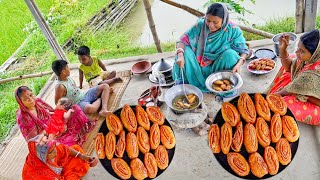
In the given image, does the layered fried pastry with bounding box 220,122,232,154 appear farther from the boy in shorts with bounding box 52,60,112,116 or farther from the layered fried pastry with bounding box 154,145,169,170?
the boy in shorts with bounding box 52,60,112,116

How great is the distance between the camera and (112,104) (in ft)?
12.1

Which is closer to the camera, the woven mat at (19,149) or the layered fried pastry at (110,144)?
the layered fried pastry at (110,144)

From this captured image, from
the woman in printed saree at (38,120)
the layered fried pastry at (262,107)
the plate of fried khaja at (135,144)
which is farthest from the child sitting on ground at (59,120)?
the layered fried pastry at (262,107)

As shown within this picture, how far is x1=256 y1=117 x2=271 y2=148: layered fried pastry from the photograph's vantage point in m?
1.75

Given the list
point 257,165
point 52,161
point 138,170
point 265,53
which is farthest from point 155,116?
point 265,53

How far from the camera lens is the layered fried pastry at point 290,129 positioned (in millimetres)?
1741

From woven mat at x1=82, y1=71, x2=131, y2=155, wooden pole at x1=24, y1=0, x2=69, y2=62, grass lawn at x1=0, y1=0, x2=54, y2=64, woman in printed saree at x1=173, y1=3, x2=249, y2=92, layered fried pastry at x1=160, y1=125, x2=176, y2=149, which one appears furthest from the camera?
grass lawn at x1=0, y1=0, x2=54, y2=64

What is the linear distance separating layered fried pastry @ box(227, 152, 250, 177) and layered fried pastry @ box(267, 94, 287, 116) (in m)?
0.40

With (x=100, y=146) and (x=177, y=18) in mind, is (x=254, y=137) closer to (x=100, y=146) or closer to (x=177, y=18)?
(x=100, y=146)

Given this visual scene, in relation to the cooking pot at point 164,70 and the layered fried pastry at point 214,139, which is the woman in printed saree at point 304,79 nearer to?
the layered fried pastry at point 214,139

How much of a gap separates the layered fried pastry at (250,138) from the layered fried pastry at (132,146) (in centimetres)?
71

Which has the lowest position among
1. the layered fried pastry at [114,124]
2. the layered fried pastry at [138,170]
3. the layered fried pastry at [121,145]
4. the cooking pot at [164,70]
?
the cooking pot at [164,70]

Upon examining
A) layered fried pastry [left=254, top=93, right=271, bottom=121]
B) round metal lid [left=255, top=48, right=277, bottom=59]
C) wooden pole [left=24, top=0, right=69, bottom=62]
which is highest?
wooden pole [left=24, top=0, right=69, bottom=62]

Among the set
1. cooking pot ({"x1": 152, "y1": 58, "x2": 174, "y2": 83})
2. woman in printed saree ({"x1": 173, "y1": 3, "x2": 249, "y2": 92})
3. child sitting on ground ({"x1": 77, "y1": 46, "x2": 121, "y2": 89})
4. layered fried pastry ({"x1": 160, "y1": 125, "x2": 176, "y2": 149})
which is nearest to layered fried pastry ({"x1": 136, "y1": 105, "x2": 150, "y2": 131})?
layered fried pastry ({"x1": 160, "y1": 125, "x2": 176, "y2": 149})
